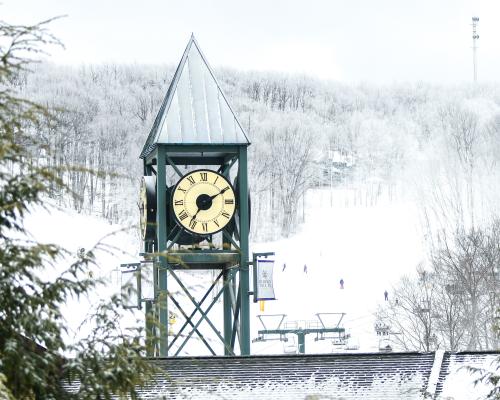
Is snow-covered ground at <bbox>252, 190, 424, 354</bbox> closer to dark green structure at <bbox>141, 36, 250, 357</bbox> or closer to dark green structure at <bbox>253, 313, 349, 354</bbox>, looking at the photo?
dark green structure at <bbox>253, 313, 349, 354</bbox>

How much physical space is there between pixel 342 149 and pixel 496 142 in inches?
791

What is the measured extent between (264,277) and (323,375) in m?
4.75

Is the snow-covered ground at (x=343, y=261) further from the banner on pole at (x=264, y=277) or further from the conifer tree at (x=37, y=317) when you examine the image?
the conifer tree at (x=37, y=317)

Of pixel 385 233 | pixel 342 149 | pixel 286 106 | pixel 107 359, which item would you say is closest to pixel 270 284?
pixel 107 359

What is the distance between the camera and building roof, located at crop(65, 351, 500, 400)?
55.7ft

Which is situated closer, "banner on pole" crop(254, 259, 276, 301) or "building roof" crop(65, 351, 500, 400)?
"building roof" crop(65, 351, 500, 400)

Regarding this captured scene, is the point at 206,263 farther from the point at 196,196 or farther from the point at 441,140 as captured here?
the point at 441,140

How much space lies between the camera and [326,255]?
321ft

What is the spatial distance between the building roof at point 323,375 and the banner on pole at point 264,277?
413 centimetres

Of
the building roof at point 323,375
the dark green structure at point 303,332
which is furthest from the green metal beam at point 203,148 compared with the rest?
the dark green structure at point 303,332

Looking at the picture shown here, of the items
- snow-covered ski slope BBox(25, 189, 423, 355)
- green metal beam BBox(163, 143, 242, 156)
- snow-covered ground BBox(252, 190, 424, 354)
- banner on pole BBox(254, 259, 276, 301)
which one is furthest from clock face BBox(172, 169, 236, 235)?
snow-covered ski slope BBox(25, 189, 423, 355)

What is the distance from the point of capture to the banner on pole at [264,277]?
21.9 metres

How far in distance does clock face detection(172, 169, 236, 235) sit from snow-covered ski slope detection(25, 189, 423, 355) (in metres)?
34.7

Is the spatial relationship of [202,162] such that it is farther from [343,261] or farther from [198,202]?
[343,261]
